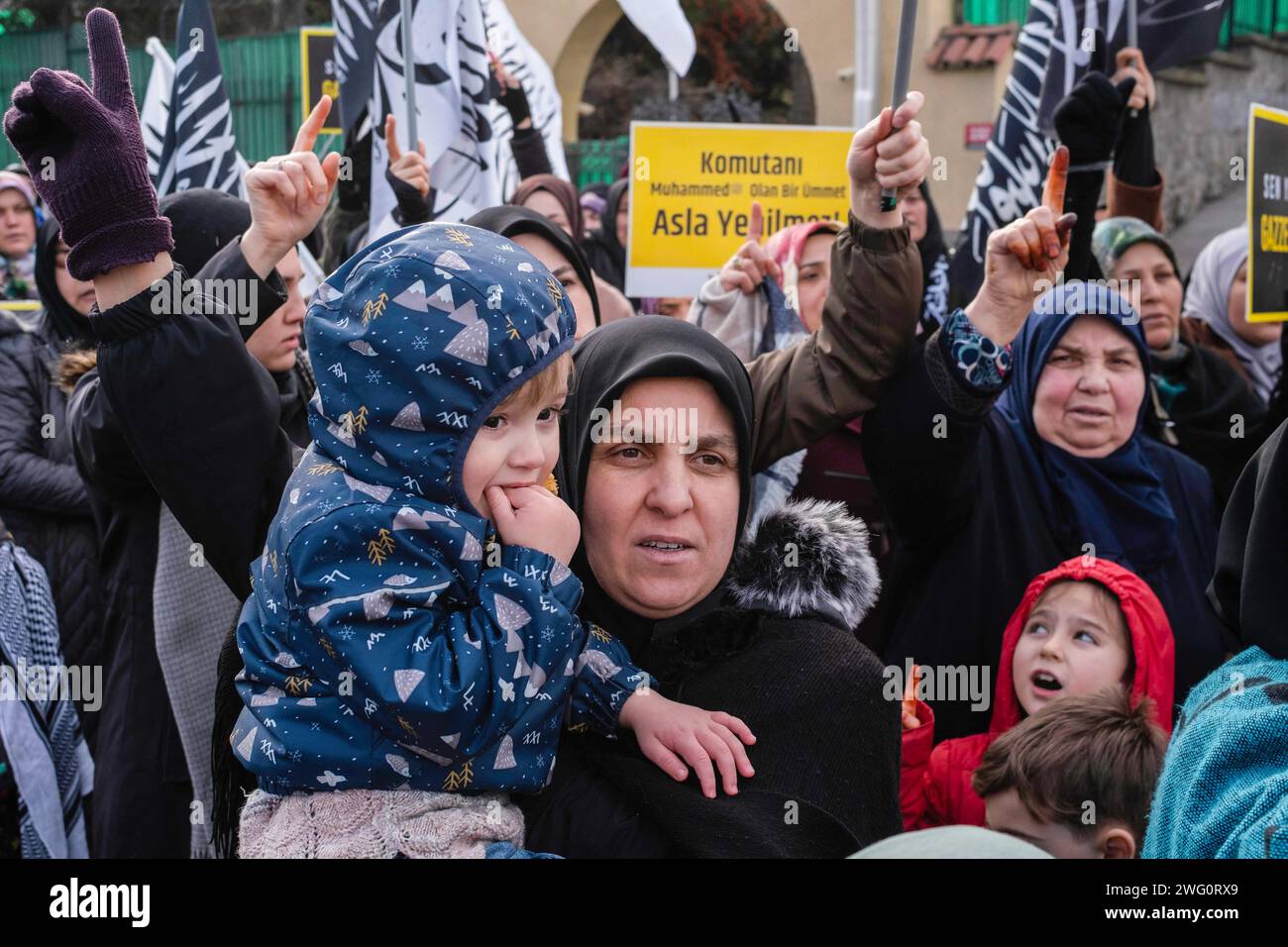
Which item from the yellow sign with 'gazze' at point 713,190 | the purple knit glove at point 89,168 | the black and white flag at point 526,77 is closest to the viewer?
the purple knit glove at point 89,168

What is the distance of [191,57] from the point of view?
5.00 meters

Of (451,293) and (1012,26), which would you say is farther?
(1012,26)

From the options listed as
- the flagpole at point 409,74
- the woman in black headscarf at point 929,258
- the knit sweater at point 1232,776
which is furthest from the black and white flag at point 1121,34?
the knit sweater at point 1232,776

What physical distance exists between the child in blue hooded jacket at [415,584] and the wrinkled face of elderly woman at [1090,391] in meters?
1.93

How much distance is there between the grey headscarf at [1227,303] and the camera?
5434 mm

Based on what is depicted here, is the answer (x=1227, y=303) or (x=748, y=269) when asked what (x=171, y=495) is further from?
(x=1227, y=303)

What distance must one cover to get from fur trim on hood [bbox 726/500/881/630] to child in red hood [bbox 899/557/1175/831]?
2.54 ft

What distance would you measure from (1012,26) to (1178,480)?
12.3 meters

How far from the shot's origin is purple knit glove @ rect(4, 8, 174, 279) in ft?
6.33

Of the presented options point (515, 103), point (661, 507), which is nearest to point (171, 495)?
point (661, 507)

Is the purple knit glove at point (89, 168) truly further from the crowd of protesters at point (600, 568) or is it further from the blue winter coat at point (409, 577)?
the blue winter coat at point (409, 577)

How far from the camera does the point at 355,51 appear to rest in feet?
16.9
